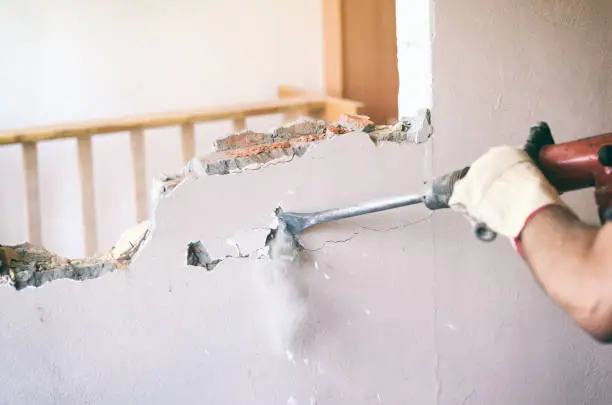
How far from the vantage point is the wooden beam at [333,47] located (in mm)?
3887

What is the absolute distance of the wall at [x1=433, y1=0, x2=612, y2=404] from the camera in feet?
5.00

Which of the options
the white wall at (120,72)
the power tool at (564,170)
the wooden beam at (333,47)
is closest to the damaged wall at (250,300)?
the power tool at (564,170)

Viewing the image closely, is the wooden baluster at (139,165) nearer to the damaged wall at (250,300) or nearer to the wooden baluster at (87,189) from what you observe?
the wooden baluster at (87,189)

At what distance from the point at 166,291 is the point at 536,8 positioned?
0.97 m

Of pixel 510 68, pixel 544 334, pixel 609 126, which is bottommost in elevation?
pixel 544 334

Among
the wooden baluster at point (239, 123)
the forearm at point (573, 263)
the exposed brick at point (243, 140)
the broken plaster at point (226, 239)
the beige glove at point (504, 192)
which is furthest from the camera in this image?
the wooden baluster at point (239, 123)

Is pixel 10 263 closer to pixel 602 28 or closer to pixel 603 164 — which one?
pixel 603 164

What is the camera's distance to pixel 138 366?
1.52m

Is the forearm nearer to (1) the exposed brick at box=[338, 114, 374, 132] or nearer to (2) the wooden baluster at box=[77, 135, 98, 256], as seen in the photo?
(1) the exposed brick at box=[338, 114, 374, 132]

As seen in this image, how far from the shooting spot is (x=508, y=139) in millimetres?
1579

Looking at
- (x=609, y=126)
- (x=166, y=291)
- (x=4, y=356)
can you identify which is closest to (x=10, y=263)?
(x=4, y=356)

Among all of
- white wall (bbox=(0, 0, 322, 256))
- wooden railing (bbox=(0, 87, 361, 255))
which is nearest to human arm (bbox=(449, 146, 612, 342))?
wooden railing (bbox=(0, 87, 361, 255))

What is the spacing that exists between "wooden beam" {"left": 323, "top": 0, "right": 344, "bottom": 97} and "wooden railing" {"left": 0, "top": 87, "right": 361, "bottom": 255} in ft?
1.98

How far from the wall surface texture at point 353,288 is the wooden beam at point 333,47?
2.39 m
